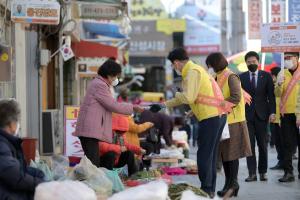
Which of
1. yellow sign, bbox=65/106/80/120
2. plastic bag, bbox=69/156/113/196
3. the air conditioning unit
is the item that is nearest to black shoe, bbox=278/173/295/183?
yellow sign, bbox=65/106/80/120

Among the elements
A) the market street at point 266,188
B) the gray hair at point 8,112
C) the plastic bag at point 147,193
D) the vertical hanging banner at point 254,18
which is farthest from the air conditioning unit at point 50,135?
the gray hair at point 8,112

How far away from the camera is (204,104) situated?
777 cm

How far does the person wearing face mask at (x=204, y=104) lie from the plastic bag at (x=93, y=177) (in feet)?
4.87

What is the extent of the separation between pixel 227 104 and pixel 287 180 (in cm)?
265

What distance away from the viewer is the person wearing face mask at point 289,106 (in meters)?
Answer: 10.2

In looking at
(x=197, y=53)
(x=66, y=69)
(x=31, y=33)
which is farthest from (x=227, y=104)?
(x=197, y=53)

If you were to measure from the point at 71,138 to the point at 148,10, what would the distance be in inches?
1432

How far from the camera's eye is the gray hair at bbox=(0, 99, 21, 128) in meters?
5.02

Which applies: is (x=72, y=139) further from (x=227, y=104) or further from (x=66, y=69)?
(x=66, y=69)

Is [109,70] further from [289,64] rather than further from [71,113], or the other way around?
[289,64]

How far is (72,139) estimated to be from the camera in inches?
431

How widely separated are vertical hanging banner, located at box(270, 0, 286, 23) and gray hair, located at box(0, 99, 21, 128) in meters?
8.17

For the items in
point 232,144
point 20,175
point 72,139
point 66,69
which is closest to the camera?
point 20,175

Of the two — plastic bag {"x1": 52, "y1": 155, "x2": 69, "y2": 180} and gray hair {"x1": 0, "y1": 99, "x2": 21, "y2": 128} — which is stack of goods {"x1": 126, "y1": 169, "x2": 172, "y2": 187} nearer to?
plastic bag {"x1": 52, "y1": 155, "x2": 69, "y2": 180}
